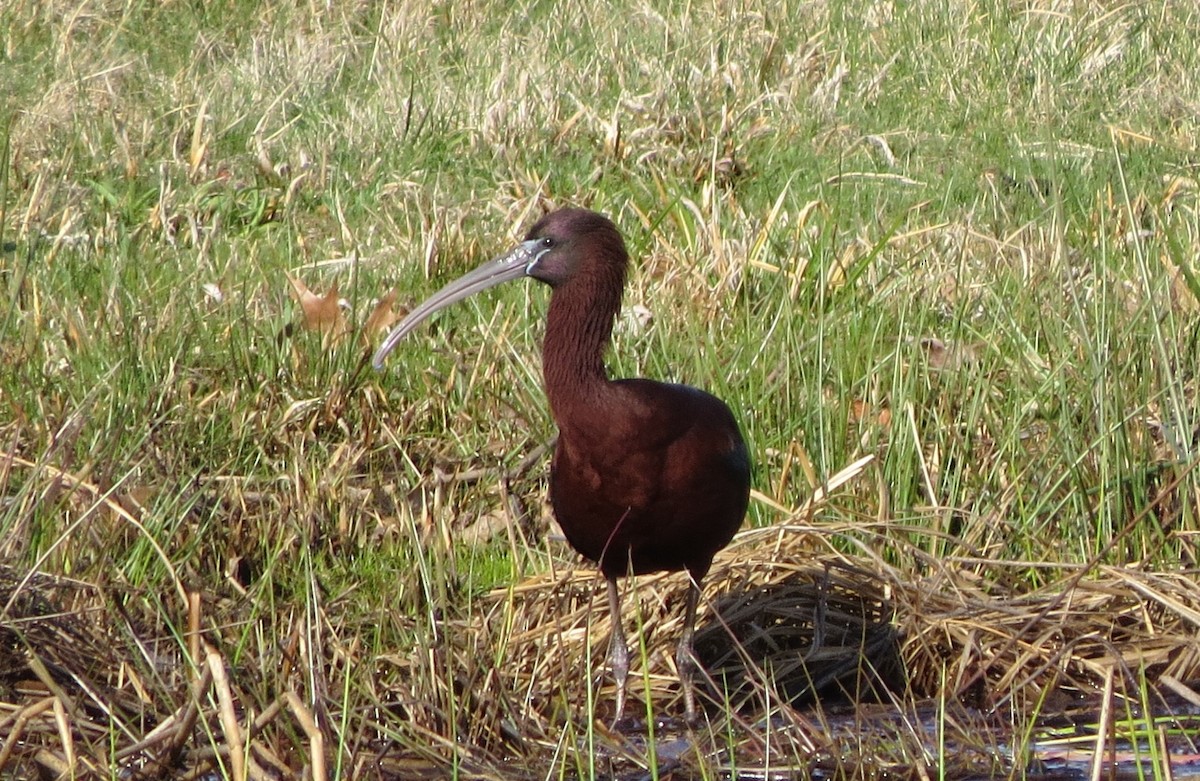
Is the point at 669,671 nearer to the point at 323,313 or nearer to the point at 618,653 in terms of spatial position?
the point at 618,653

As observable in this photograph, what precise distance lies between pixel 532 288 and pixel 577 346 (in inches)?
69.7

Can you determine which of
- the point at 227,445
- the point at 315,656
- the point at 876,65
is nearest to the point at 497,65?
the point at 876,65

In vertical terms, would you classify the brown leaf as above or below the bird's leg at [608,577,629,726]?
above

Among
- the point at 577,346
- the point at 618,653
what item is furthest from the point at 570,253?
the point at 618,653

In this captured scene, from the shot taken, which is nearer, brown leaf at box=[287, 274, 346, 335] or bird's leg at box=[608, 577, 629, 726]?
bird's leg at box=[608, 577, 629, 726]

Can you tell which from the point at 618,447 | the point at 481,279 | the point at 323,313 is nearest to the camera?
the point at 618,447

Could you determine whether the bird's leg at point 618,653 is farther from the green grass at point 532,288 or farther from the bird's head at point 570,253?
the bird's head at point 570,253

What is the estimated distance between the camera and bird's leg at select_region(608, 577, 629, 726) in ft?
13.5

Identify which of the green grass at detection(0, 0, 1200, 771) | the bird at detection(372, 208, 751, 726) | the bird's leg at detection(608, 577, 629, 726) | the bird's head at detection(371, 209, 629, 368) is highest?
the bird's head at detection(371, 209, 629, 368)

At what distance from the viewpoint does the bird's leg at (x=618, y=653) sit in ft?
13.5

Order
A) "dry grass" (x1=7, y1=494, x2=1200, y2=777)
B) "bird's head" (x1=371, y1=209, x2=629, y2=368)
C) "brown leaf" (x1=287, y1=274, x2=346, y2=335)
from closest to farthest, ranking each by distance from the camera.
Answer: "dry grass" (x1=7, y1=494, x2=1200, y2=777) < "bird's head" (x1=371, y1=209, x2=629, y2=368) < "brown leaf" (x1=287, y1=274, x2=346, y2=335)

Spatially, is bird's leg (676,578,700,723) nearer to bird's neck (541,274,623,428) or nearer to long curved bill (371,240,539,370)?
bird's neck (541,274,623,428)

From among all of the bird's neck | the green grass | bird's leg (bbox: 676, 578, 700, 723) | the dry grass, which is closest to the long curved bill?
the bird's neck

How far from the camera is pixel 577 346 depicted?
3.96 meters
